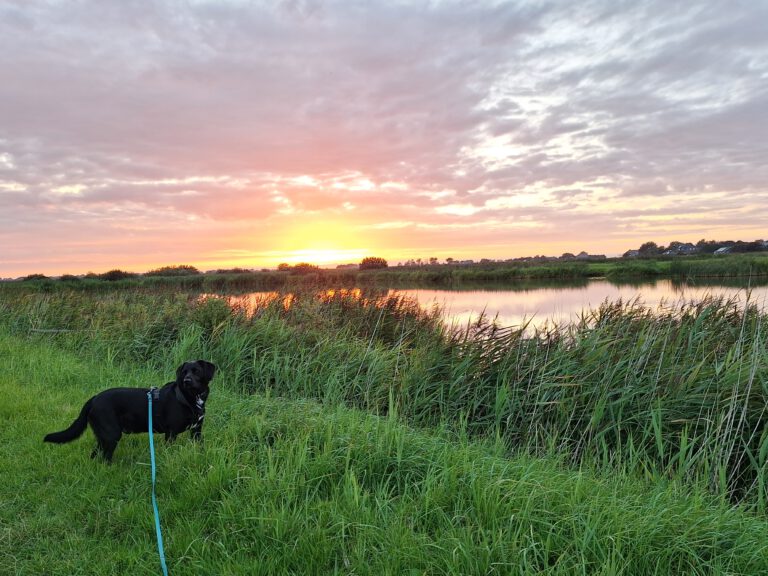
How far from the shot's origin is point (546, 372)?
21.9ft

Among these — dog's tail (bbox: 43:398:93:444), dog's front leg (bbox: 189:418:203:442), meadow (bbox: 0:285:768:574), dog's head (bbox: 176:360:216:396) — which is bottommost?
meadow (bbox: 0:285:768:574)

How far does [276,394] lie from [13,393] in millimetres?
3526

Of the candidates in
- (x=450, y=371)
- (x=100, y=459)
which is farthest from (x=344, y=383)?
(x=100, y=459)

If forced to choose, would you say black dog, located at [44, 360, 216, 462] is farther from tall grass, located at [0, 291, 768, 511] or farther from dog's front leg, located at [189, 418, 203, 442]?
tall grass, located at [0, 291, 768, 511]

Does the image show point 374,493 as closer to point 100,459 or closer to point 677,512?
point 677,512

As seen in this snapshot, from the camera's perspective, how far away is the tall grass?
17.0 ft

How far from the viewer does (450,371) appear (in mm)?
7355

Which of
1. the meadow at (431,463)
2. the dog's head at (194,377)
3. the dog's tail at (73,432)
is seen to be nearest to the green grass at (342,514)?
the meadow at (431,463)

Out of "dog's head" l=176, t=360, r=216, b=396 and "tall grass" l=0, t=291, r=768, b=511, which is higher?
"dog's head" l=176, t=360, r=216, b=396

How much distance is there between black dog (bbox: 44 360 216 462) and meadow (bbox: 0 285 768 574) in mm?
206

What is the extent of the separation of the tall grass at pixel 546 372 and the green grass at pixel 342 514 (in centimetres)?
125

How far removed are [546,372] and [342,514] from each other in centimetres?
463

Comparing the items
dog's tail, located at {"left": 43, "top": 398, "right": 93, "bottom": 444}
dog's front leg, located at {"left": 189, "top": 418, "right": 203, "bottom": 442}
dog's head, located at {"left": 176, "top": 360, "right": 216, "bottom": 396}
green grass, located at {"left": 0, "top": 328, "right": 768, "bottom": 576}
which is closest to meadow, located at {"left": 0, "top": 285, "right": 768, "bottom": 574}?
green grass, located at {"left": 0, "top": 328, "right": 768, "bottom": 576}

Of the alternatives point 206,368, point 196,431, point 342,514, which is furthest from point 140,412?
point 342,514
